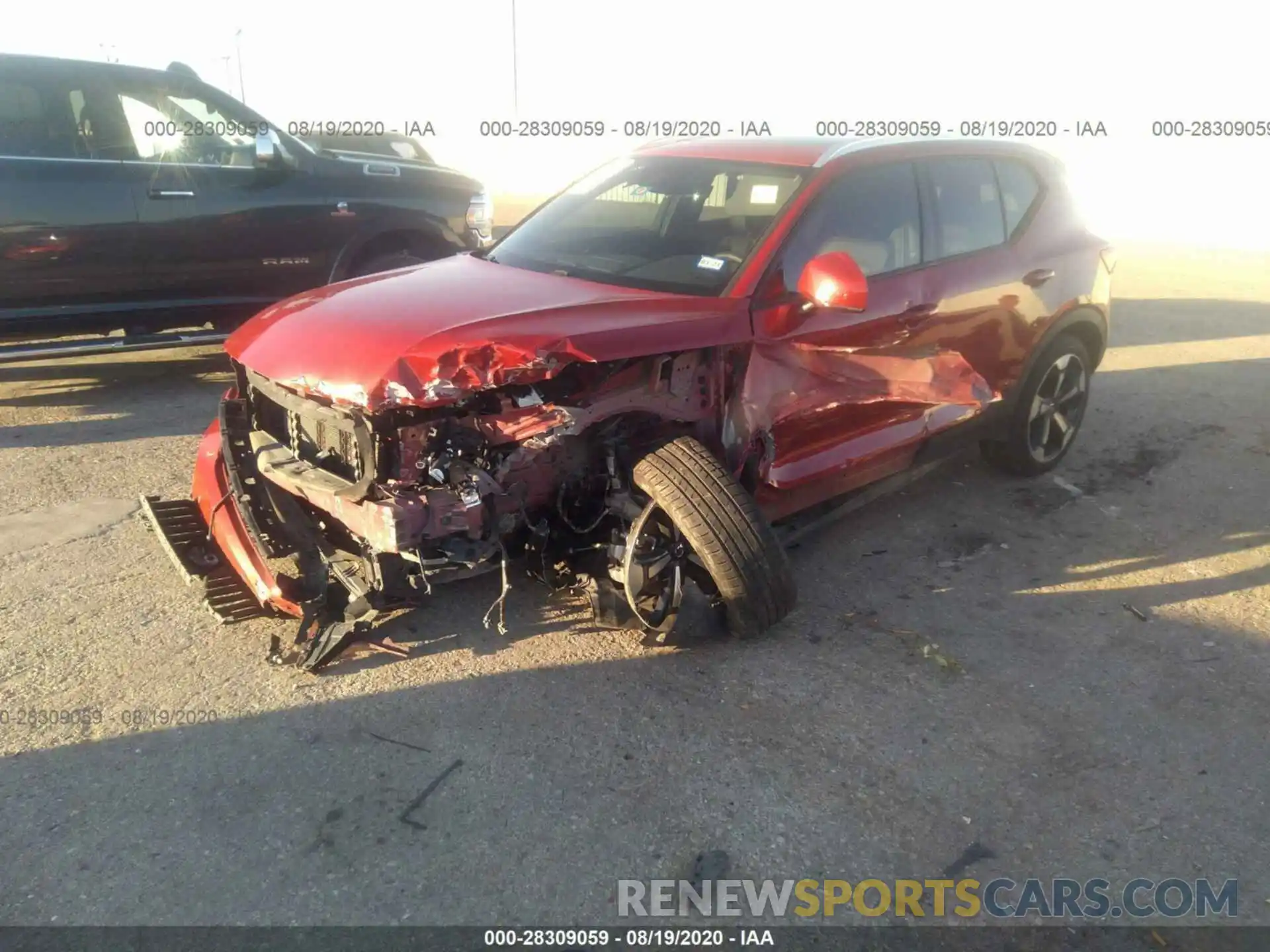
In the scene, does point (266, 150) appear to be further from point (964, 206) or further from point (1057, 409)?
point (1057, 409)

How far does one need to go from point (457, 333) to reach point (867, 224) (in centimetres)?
195

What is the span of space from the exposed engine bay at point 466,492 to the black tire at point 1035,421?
2.20m

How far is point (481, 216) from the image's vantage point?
7.41 meters

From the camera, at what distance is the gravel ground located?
2.53 metres

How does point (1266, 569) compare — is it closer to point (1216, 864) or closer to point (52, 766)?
point (1216, 864)

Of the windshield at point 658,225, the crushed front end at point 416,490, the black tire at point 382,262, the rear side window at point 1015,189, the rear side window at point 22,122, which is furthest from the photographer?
the black tire at point 382,262

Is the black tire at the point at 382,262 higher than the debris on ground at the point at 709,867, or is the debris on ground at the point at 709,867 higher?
the black tire at the point at 382,262

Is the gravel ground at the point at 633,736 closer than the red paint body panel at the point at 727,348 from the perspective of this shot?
Yes

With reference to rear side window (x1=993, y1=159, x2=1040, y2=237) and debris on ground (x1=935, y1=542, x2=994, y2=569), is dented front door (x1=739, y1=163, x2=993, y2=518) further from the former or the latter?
rear side window (x1=993, y1=159, x2=1040, y2=237)

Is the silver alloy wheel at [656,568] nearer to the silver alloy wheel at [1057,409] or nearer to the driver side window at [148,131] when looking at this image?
the silver alloy wheel at [1057,409]

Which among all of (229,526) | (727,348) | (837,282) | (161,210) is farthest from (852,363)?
(161,210)

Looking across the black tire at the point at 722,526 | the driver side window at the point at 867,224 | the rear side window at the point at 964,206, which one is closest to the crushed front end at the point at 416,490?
the black tire at the point at 722,526

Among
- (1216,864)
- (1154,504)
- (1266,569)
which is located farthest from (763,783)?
(1154,504)

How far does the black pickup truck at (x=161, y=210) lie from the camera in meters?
5.83
